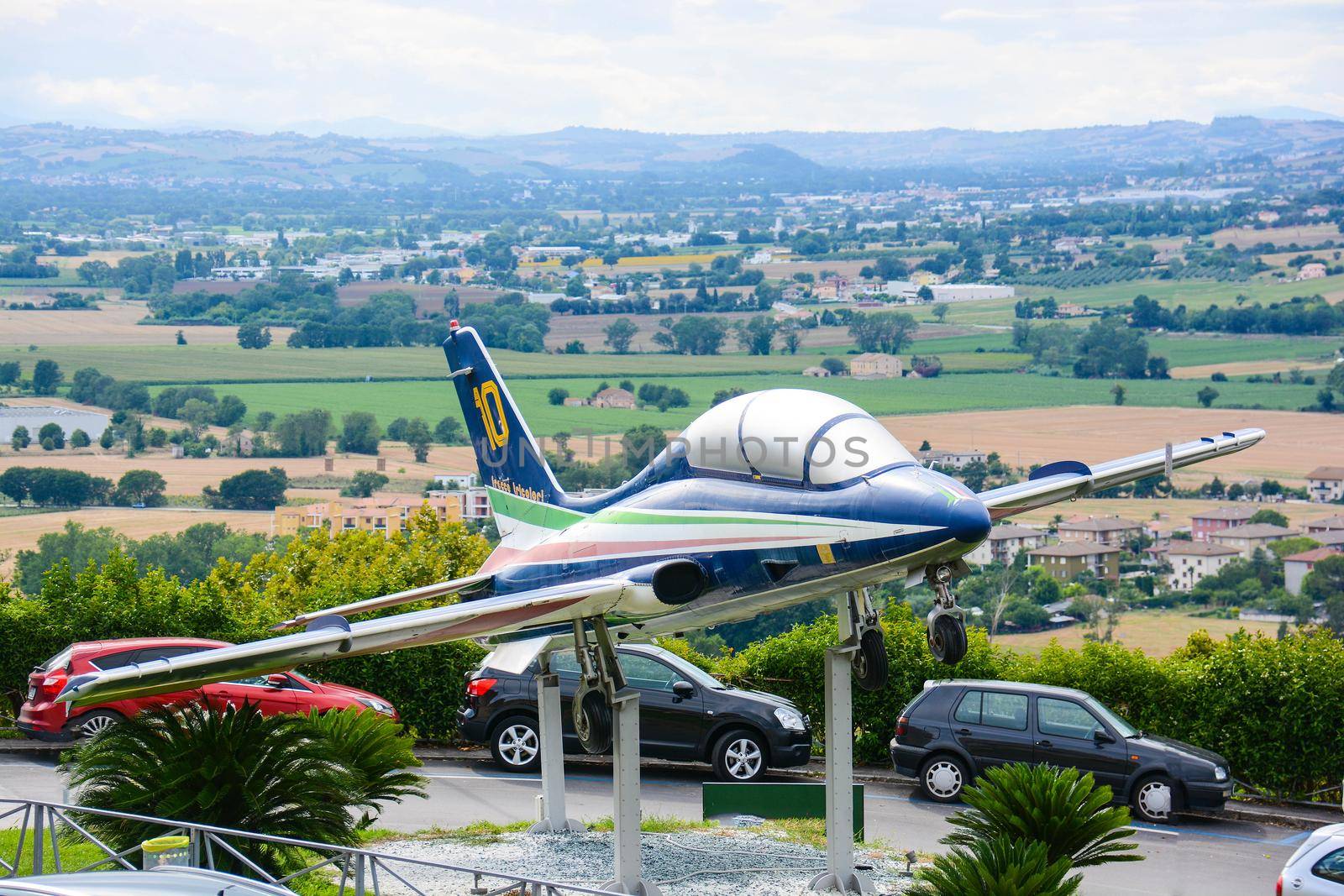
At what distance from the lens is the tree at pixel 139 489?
102 m

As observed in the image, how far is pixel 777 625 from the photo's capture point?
181ft

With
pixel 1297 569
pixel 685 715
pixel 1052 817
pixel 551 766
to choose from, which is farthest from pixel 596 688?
pixel 1297 569

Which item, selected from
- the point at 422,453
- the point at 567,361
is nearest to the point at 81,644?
the point at 422,453

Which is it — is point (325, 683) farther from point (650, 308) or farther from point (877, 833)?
point (650, 308)

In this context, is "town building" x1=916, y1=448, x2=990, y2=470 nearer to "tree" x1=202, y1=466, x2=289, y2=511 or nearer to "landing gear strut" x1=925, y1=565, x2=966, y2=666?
"tree" x1=202, y1=466, x2=289, y2=511

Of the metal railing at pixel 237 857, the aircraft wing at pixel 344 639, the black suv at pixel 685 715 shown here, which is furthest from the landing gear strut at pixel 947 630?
the black suv at pixel 685 715

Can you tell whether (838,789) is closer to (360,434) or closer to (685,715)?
(685,715)

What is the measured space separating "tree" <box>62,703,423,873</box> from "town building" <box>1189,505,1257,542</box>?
253ft

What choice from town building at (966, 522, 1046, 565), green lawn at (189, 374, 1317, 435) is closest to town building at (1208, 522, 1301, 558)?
town building at (966, 522, 1046, 565)

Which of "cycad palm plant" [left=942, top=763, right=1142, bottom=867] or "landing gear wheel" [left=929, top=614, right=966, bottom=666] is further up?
"landing gear wheel" [left=929, top=614, right=966, bottom=666]

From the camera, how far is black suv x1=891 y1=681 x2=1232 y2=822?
20.5 m

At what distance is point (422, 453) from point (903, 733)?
88949mm

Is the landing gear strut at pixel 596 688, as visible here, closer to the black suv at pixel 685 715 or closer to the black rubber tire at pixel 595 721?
the black rubber tire at pixel 595 721

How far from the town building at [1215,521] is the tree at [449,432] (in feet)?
168
